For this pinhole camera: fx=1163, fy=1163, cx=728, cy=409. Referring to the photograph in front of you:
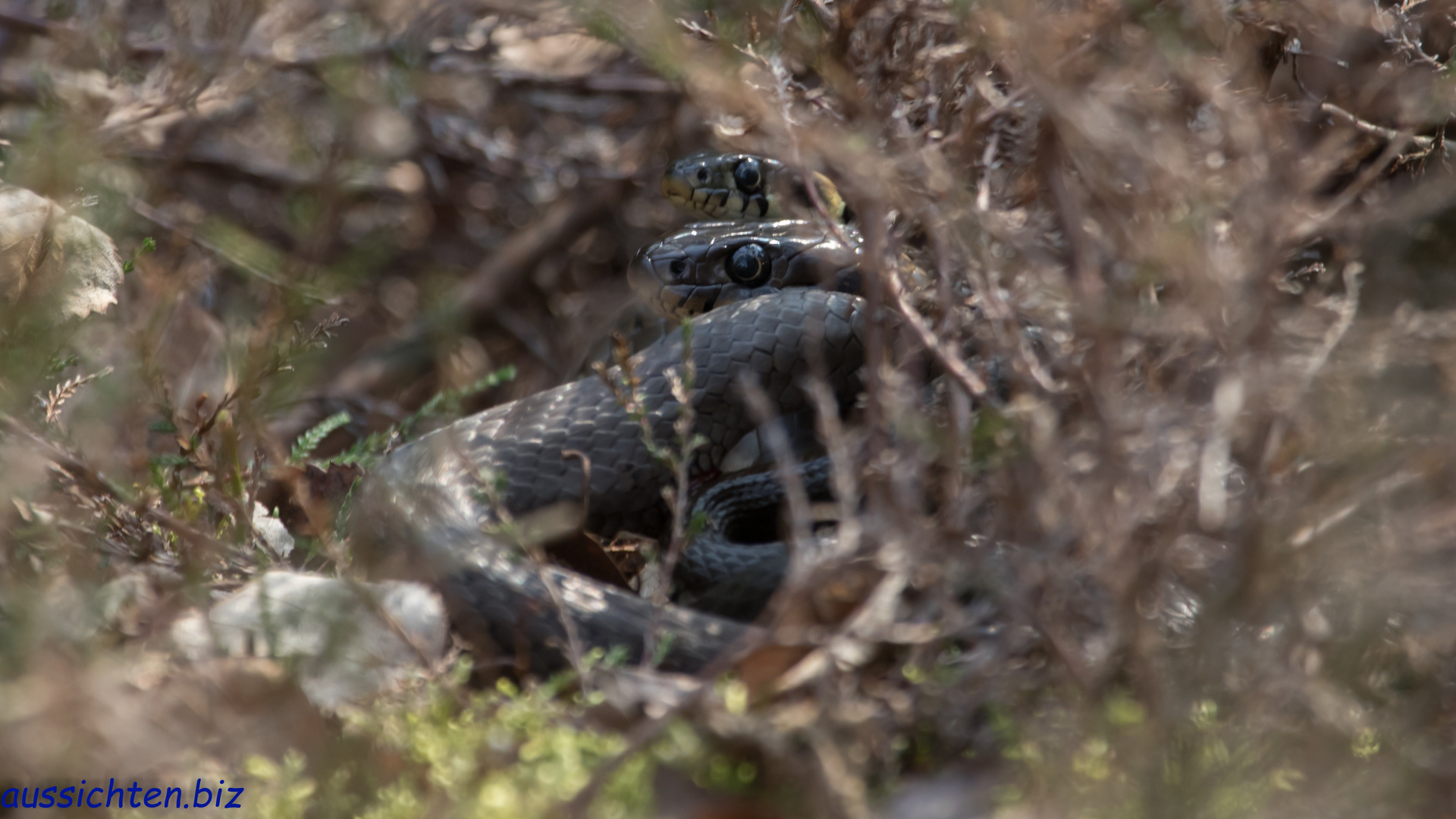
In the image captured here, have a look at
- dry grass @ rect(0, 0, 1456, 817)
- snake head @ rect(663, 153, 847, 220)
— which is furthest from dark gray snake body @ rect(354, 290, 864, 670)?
snake head @ rect(663, 153, 847, 220)

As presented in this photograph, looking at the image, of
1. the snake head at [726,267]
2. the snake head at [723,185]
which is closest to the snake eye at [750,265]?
the snake head at [726,267]

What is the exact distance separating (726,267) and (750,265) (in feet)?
0.33

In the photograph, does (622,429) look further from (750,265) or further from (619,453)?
(750,265)

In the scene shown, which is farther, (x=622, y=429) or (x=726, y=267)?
(x=726, y=267)

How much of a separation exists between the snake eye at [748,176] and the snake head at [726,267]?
41.1 inches

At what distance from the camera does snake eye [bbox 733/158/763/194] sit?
18.7 ft

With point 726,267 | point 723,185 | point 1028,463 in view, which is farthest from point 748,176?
point 1028,463

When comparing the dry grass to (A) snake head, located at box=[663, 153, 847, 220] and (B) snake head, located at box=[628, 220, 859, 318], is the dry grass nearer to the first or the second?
(B) snake head, located at box=[628, 220, 859, 318]

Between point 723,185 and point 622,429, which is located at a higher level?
point 622,429

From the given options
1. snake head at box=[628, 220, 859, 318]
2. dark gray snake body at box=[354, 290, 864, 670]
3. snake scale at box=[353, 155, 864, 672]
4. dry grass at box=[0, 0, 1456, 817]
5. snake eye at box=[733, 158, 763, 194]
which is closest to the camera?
dry grass at box=[0, 0, 1456, 817]

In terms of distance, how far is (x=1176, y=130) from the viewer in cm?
290

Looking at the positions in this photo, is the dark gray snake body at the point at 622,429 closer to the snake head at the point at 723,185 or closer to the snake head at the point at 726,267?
the snake head at the point at 726,267

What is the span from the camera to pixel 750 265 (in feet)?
15.3

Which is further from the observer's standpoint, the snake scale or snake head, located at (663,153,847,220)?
snake head, located at (663,153,847,220)
